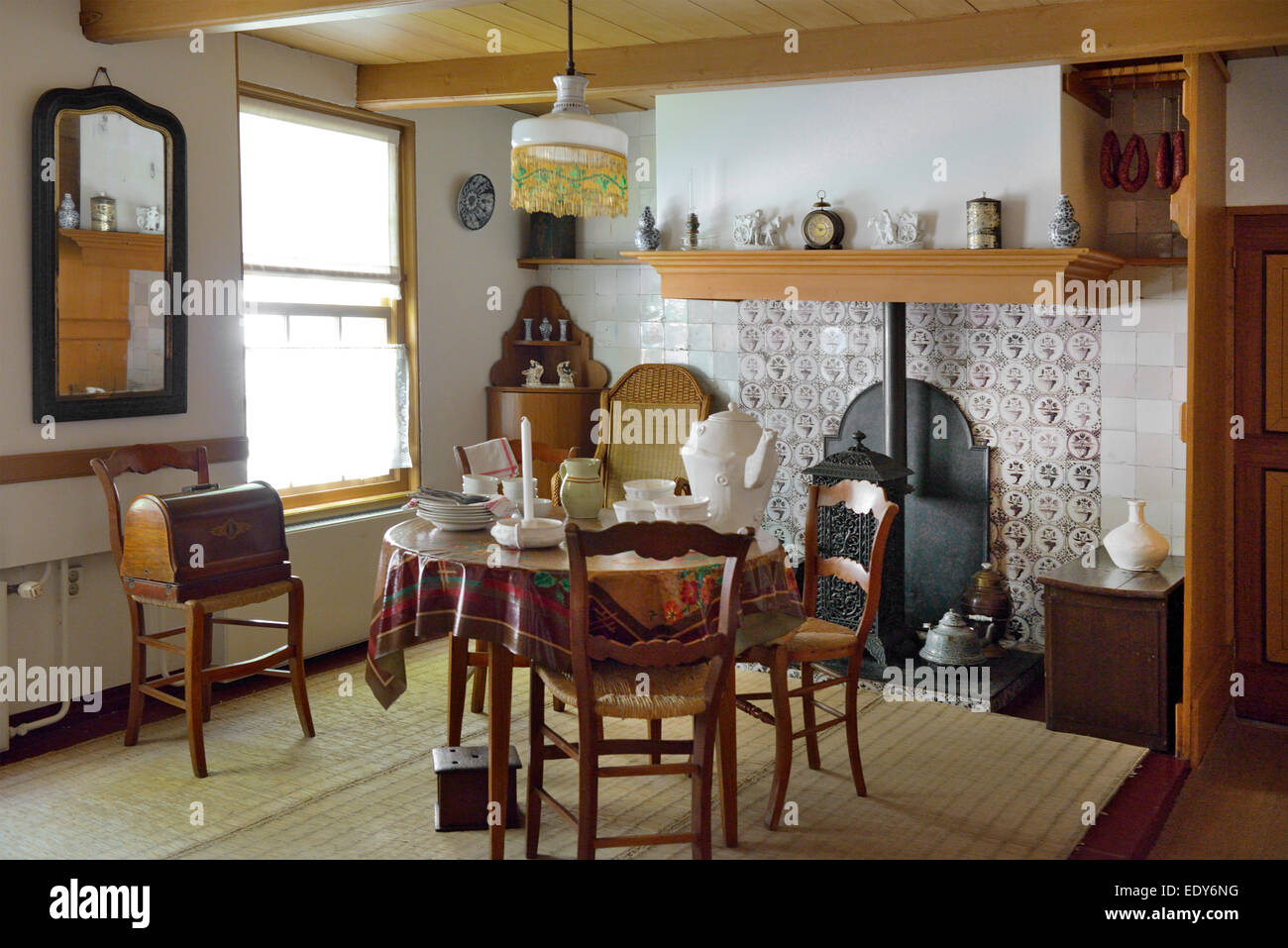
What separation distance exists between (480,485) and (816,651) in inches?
48.5

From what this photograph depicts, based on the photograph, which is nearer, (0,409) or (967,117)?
(0,409)

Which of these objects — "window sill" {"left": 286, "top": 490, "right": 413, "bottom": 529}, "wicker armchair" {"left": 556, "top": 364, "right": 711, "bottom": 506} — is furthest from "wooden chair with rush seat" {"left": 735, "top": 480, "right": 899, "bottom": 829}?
"window sill" {"left": 286, "top": 490, "right": 413, "bottom": 529}

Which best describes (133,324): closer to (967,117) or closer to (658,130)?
(658,130)

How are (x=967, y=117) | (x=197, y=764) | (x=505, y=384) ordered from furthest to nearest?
A: (x=505, y=384) → (x=967, y=117) → (x=197, y=764)

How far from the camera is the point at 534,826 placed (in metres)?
3.40

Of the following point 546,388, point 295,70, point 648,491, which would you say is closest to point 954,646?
point 648,491

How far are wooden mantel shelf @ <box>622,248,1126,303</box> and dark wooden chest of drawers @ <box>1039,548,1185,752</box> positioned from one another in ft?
3.84

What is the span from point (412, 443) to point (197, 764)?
228 centimetres

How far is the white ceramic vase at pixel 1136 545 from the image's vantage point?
15.1 ft

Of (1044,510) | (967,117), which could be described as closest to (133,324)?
(967,117)

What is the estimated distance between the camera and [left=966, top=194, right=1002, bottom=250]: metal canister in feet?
15.6

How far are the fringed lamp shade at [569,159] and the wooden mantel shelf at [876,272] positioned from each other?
159 cm

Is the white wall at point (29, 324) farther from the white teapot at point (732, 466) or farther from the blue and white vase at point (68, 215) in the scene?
the white teapot at point (732, 466)

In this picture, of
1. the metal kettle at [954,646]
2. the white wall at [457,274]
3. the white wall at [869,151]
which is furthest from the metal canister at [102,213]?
the metal kettle at [954,646]
